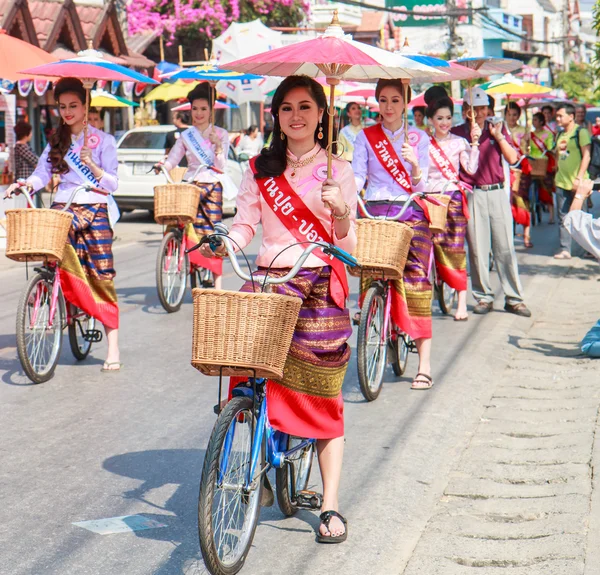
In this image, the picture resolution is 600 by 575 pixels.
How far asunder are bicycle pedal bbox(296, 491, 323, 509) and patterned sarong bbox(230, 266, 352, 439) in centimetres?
41

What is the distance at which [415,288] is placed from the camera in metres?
7.72

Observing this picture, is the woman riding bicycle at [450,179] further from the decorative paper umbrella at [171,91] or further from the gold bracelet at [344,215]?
the decorative paper umbrella at [171,91]

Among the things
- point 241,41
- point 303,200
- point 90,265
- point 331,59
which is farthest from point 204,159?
point 241,41

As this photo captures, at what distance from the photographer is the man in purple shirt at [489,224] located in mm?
10477

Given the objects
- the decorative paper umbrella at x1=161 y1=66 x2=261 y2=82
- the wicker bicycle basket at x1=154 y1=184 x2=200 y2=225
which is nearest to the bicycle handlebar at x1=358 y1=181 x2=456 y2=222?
the wicker bicycle basket at x1=154 y1=184 x2=200 y2=225

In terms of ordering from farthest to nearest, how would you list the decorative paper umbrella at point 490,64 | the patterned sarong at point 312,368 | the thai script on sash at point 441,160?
the decorative paper umbrella at point 490,64, the thai script on sash at point 441,160, the patterned sarong at point 312,368

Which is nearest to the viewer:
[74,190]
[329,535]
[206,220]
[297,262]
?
[297,262]

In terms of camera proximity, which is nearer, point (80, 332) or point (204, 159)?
point (80, 332)

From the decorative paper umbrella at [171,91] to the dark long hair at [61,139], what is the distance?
1424cm

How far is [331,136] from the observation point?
453 cm

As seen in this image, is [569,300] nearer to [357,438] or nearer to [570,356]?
[570,356]

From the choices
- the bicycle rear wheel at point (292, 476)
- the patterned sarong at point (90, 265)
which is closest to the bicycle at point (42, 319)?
the patterned sarong at point (90, 265)

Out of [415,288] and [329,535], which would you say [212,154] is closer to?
[415,288]

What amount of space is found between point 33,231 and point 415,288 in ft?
8.67
